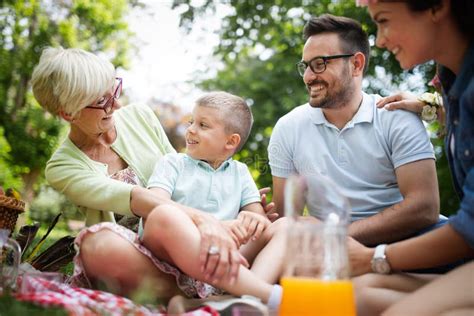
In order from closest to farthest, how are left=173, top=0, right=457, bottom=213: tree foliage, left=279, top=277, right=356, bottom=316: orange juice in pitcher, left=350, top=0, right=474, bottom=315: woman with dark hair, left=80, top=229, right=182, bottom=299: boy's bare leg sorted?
left=279, top=277, right=356, bottom=316: orange juice in pitcher
left=350, top=0, right=474, bottom=315: woman with dark hair
left=80, top=229, right=182, bottom=299: boy's bare leg
left=173, top=0, right=457, bottom=213: tree foliage

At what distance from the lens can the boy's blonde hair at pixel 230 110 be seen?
→ 8.84 ft

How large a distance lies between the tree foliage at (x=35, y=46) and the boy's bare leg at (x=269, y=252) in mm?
9336

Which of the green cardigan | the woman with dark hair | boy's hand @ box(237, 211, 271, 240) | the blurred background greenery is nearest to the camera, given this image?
the woman with dark hair

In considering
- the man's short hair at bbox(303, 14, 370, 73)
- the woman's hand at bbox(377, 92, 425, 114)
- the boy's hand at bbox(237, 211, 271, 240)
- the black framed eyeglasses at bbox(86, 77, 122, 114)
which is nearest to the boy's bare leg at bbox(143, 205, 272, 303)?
the boy's hand at bbox(237, 211, 271, 240)

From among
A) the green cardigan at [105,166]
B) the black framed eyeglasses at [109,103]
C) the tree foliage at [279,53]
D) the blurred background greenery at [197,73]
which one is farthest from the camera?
the blurred background greenery at [197,73]

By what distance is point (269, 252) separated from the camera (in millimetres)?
2270

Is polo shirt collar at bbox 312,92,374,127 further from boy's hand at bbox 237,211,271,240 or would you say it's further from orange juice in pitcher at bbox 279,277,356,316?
orange juice in pitcher at bbox 279,277,356,316

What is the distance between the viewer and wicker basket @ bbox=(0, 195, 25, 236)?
288 cm

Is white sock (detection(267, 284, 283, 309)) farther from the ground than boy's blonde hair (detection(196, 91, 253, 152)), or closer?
closer

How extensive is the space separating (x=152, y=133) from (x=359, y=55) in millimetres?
1062

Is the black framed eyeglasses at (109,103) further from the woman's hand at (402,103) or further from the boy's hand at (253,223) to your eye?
the woman's hand at (402,103)

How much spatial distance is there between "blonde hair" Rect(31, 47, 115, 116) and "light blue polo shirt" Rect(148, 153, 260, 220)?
417 mm

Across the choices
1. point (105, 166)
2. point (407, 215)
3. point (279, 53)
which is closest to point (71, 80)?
point (105, 166)

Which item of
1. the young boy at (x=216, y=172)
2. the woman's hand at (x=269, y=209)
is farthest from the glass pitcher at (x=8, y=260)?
the woman's hand at (x=269, y=209)
